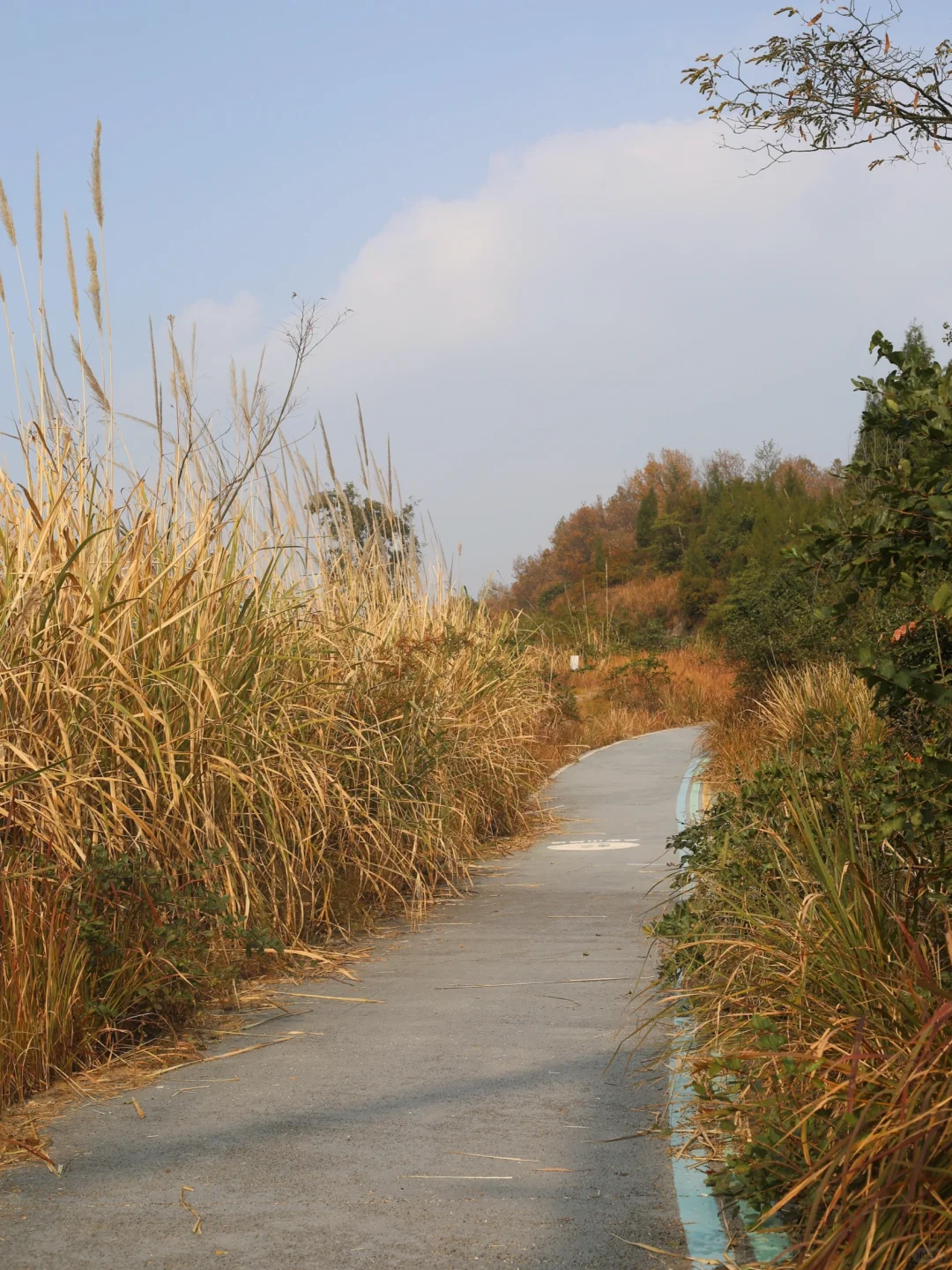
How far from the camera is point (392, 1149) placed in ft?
14.5

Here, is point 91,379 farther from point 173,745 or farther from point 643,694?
point 643,694

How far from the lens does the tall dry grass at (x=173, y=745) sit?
17.6ft

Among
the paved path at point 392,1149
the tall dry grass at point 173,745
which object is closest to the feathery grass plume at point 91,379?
the tall dry grass at point 173,745

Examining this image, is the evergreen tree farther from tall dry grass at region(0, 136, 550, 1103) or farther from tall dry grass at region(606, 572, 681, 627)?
tall dry grass at region(0, 136, 550, 1103)

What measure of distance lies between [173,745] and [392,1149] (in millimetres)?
2605

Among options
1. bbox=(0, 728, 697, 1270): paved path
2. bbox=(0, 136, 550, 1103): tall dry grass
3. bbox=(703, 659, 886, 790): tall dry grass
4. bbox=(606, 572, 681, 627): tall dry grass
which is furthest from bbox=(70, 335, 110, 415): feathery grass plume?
bbox=(606, 572, 681, 627): tall dry grass

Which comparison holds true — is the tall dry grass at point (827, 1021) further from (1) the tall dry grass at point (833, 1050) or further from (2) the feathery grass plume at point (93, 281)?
(2) the feathery grass plume at point (93, 281)

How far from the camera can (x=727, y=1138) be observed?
437 cm

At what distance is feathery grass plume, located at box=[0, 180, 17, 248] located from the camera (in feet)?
22.4

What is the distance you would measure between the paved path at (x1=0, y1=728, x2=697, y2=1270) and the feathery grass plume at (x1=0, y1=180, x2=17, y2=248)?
437 centimetres

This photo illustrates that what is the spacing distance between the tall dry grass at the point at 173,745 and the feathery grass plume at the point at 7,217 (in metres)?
0.01

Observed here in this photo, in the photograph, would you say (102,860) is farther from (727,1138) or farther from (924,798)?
(924,798)

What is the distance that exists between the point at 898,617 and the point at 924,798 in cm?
694

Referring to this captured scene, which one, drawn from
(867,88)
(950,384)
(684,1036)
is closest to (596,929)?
(684,1036)
